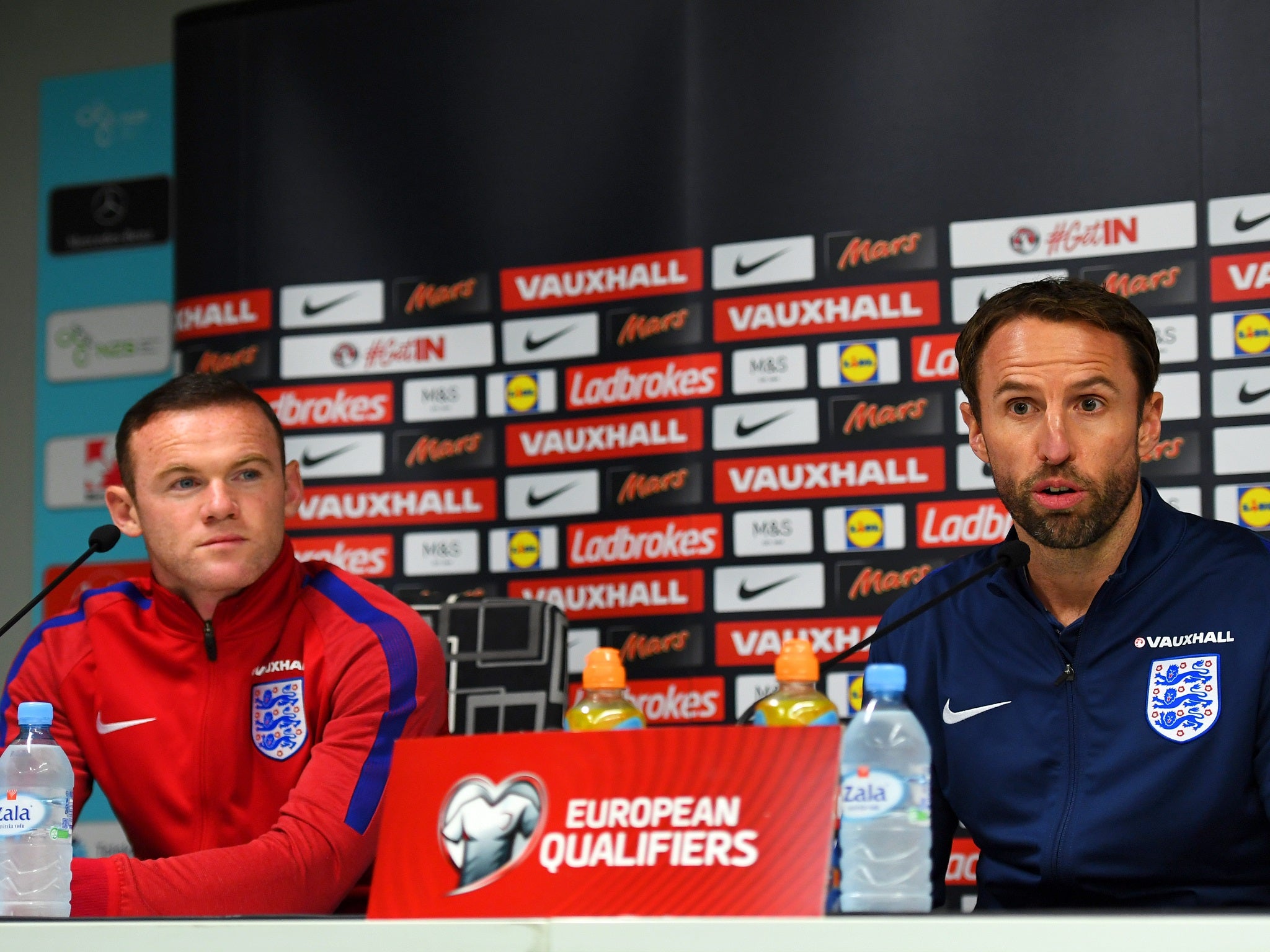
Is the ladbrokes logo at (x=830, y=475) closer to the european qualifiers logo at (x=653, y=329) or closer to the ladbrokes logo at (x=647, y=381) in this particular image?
the ladbrokes logo at (x=647, y=381)

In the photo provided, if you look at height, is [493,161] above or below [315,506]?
above

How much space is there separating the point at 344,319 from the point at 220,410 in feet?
4.63

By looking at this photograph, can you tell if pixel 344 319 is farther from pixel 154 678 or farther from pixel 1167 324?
pixel 1167 324

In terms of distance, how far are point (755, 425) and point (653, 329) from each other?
32cm

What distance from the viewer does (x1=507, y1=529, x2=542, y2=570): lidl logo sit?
3.19 metres

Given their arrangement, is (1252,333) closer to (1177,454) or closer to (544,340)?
(1177,454)

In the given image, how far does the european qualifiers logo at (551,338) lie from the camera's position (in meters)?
3.20

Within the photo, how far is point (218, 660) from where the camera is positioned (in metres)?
1.93

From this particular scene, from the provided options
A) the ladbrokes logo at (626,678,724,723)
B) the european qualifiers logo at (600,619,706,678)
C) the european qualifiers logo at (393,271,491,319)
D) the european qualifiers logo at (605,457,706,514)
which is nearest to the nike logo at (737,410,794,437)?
the european qualifiers logo at (605,457,706,514)

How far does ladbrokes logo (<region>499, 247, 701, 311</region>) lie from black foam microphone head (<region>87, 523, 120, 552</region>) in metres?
1.55

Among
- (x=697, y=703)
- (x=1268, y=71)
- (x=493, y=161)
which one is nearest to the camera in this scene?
(x=1268, y=71)

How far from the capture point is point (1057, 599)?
1.66m

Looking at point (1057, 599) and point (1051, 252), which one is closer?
point (1057, 599)

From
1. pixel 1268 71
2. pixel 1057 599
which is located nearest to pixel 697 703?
pixel 1057 599
